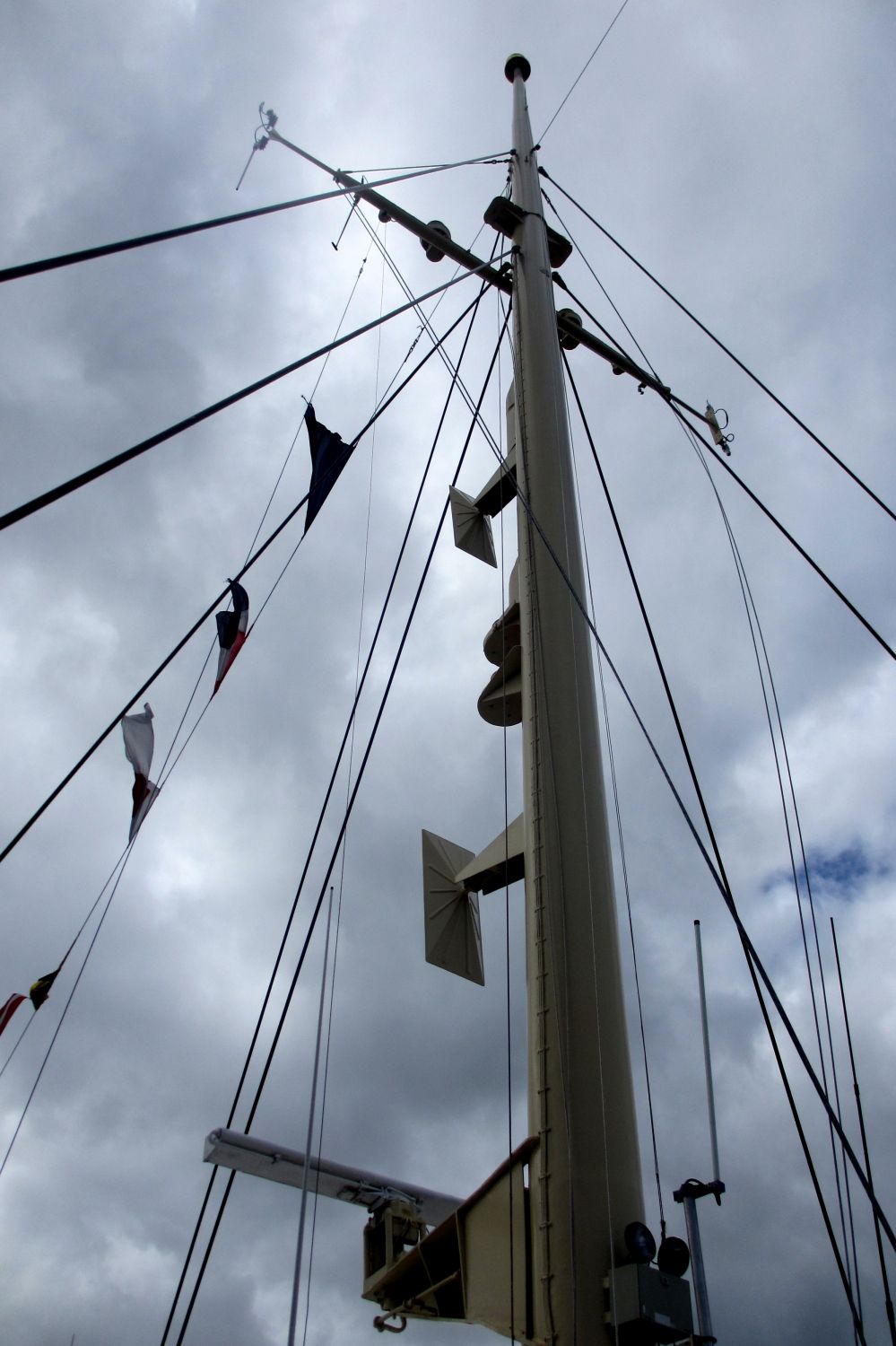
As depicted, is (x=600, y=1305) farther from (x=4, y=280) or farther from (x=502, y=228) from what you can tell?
(x=502, y=228)

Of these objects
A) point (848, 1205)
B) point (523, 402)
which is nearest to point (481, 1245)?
point (848, 1205)

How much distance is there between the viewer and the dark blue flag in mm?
9594

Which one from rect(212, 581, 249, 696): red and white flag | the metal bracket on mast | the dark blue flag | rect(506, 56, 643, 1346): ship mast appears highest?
the metal bracket on mast

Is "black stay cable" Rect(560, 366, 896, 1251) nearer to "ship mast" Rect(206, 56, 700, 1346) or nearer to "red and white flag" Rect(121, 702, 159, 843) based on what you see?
"ship mast" Rect(206, 56, 700, 1346)

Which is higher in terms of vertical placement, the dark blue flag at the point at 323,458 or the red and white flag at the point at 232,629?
the dark blue flag at the point at 323,458

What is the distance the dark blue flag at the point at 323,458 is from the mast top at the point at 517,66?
6.02 meters

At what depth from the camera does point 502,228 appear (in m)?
10.3

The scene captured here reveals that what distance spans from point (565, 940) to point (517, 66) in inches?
446

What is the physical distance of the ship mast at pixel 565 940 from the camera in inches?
203

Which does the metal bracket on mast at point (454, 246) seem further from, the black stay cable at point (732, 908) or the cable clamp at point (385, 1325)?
the cable clamp at point (385, 1325)

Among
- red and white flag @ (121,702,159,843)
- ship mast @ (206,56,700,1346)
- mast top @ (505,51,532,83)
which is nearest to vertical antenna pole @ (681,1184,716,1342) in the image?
ship mast @ (206,56,700,1346)

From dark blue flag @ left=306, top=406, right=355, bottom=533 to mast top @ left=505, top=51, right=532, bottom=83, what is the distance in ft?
19.7

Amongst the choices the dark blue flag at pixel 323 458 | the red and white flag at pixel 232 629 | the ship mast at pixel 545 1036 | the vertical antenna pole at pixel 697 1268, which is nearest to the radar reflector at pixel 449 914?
the ship mast at pixel 545 1036

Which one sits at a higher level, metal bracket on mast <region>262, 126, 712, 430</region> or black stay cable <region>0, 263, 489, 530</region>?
metal bracket on mast <region>262, 126, 712, 430</region>
